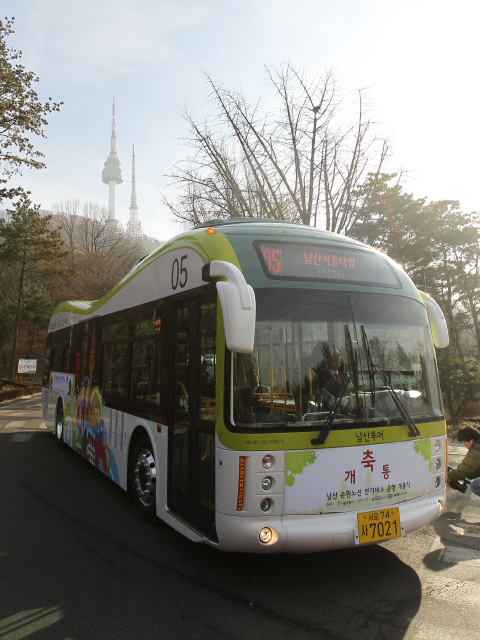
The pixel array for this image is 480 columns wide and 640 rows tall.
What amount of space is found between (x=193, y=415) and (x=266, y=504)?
1131mm

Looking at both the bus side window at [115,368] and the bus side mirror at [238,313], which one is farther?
the bus side window at [115,368]

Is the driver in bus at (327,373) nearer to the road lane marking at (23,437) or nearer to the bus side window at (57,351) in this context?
the bus side window at (57,351)

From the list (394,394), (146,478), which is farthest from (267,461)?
(146,478)

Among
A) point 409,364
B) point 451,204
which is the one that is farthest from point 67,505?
point 451,204

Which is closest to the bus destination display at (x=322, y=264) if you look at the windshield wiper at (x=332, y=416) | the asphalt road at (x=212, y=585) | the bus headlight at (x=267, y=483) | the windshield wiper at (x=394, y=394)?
the windshield wiper at (x=394, y=394)

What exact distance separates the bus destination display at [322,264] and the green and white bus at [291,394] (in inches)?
0.5

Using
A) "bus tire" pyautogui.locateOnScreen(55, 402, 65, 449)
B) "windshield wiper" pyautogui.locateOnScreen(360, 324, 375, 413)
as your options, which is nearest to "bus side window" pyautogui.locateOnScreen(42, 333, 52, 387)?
"bus tire" pyautogui.locateOnScreen(55, 402, 65, 449)

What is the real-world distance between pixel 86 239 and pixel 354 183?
44222mm

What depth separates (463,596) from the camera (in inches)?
153

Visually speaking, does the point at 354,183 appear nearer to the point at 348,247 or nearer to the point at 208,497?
the point at 348,247

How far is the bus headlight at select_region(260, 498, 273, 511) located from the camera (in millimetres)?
3863

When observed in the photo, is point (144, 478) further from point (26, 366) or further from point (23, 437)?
point (26, 366)

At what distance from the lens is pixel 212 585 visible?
13.6 ft

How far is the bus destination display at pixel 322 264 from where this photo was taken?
4.40 metres
